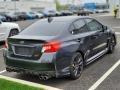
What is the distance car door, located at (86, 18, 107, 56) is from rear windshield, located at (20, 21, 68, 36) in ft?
3.65

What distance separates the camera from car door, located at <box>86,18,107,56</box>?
823cm

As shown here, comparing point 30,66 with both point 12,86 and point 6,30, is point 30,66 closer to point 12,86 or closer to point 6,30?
point 12,86

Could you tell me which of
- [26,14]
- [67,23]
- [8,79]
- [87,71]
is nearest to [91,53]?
[87,71]

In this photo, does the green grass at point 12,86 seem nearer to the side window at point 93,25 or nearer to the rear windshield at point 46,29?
the rear windshield at point 46,29

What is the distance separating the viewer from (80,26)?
780cm

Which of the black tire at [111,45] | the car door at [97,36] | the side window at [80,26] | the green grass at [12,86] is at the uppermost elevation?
the side window at [80,26]

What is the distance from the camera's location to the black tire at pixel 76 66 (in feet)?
22.8

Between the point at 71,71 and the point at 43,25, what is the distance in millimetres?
1608

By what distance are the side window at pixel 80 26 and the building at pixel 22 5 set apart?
215 ft

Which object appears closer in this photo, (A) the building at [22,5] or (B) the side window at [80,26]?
(B) the side window at [80,26]

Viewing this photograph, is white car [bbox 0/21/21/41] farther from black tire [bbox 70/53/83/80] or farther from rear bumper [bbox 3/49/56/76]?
black tire [bbox 70/53/83/80]

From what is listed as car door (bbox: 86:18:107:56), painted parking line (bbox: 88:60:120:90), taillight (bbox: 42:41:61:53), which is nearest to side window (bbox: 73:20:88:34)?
car door (bbox: 86:18:107:56)

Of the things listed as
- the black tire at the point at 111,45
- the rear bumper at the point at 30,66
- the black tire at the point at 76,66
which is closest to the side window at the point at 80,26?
the black tire at the point at 76,66

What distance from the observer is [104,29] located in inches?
363
